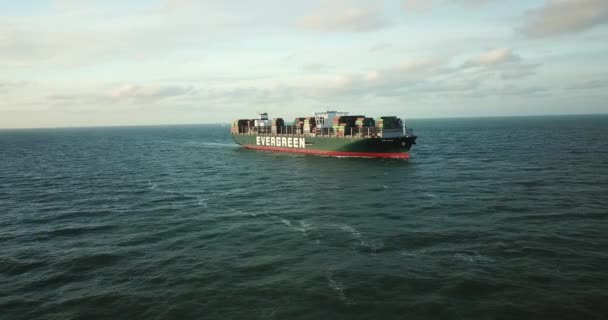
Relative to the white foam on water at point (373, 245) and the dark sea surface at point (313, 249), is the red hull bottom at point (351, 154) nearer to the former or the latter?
the dark sea surface at point (313, 249)

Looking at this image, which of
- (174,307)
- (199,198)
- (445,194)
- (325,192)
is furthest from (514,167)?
(174,307)

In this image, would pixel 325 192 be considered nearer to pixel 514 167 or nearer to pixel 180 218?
pixel 180 218

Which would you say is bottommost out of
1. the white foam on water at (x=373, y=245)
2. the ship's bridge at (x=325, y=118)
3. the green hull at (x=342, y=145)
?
the white foam on water at (x=373, y=245)

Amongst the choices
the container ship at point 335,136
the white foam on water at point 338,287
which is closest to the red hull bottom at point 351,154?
the container ship at point 335,136

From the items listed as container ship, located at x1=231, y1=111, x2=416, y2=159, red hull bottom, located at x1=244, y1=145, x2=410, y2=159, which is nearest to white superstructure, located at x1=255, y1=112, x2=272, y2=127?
container ship, located at x1=231, y1=111, x2=416, y2=159

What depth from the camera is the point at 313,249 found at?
2820 centimetres

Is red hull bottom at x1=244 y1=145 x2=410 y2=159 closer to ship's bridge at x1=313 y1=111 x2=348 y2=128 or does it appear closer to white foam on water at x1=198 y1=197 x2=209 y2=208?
ship's bridge at x1=313 y1=111 x2=348 y2=128

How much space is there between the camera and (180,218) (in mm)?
37781

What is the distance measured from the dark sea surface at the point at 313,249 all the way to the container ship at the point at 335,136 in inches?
965

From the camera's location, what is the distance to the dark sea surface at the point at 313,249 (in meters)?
20.5

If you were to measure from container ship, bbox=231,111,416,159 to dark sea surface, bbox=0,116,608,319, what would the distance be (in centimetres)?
2451

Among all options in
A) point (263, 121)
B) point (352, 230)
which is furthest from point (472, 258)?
point (263, 121)

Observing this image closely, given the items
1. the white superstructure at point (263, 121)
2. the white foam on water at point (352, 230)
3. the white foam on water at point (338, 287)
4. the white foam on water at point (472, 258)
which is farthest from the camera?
the white superstructure at point (263, 121)

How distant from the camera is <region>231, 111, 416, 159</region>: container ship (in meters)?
79.5
